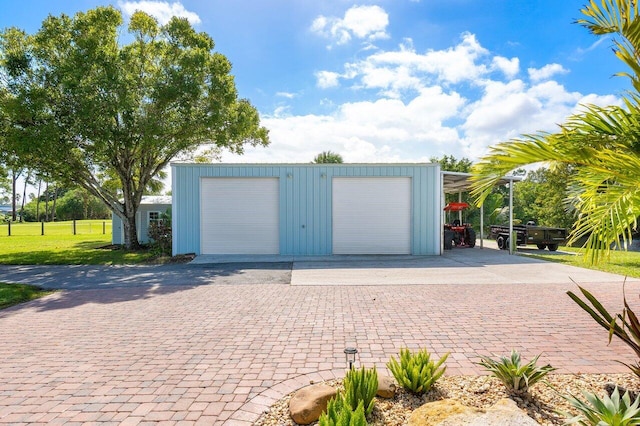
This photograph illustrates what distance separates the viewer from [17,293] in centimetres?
695

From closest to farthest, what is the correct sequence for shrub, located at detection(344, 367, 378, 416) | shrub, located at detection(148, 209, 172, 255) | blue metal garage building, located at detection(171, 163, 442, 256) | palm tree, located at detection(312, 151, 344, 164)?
shrub, located at detection(344, 367, 378, 416), blue metal garage building, located at detection(171, 163, 442, 256), shrub, located at detection(148, 209, 172, 255), palm tree, located at detection(312, 151, 344, 164)

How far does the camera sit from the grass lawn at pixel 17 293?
6.39 m

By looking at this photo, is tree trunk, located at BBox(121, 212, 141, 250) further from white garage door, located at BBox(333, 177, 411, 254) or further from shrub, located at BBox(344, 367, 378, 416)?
shrub, located at BBox(344, 367, 378, 416)

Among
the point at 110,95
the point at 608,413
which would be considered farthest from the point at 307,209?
the point at 608,413

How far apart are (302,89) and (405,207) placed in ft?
19.1

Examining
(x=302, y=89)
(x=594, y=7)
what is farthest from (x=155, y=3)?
(x=594, y=7)

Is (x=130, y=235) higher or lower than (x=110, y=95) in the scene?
lower

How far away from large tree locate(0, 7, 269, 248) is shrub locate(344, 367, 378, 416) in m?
12.6

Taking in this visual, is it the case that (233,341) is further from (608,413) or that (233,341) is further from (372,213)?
(372,213)

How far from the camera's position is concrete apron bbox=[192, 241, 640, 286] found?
8.08 m

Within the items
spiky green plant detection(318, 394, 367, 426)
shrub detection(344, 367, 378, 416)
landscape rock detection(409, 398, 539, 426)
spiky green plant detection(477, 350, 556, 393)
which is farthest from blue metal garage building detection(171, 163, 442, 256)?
spiky green plant detection(318, 394, 367, 426)

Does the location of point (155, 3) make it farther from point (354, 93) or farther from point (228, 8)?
point (354, 93)

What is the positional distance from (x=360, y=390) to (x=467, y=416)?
0.72 metres

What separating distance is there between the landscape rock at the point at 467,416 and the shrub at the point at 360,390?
1.08 feet
